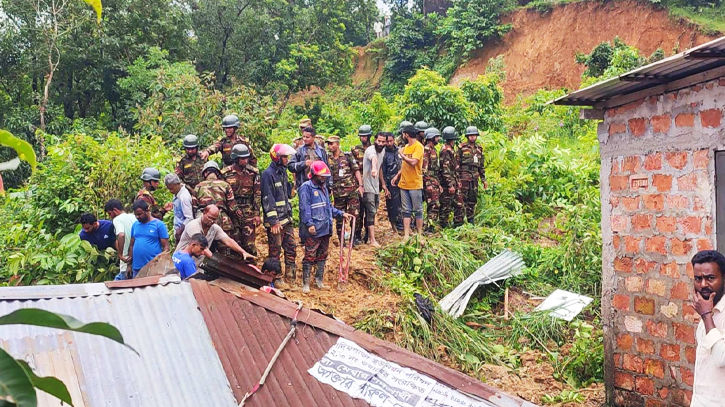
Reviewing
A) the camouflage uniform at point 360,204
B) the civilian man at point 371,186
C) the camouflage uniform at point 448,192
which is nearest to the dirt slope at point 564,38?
the camouflage uniform at point 448,192

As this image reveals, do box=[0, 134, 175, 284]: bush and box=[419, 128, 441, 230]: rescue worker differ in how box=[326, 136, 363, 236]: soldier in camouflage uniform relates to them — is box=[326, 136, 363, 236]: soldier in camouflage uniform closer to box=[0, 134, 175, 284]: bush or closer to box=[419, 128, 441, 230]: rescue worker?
box=[419, 128, 441, 230]: rescue worker

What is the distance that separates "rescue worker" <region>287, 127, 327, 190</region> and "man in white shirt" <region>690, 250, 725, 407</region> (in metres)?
4.97

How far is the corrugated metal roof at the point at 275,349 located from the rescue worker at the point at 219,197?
2370 millimetres

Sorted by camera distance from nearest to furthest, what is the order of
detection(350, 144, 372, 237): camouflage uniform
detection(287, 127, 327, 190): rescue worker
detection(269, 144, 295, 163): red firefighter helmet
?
detection(269, 144, 295, 163): red firefighter helmet, detection(287, 127, 327, 190): rescue worker, detection(350, 144, 372, 237): camouflage uniform

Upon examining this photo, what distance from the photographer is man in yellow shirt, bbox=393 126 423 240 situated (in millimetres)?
9102

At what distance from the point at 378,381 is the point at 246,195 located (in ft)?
13.1

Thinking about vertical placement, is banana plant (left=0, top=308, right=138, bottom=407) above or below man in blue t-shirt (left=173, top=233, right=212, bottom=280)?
above

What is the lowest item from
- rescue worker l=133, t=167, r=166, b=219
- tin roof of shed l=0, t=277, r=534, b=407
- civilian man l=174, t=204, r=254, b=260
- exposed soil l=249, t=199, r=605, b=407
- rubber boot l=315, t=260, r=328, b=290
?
exposed soil l=249, t=199, r=605, b=407

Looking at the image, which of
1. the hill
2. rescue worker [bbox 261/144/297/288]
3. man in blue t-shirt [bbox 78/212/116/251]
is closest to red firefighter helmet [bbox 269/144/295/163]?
rescue worker [bbox 261/144/297/288]

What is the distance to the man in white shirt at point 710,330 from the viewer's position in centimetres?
332

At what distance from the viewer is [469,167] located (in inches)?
400

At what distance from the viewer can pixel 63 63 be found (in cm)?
1739

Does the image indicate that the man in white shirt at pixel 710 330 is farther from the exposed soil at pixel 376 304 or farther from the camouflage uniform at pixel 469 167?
the camouflage uniform at pixel 469 167

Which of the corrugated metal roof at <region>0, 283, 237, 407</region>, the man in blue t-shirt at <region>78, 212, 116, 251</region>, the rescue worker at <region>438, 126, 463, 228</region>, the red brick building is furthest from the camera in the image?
the rescue worker at <region>438, 126, 463, 228</region>
